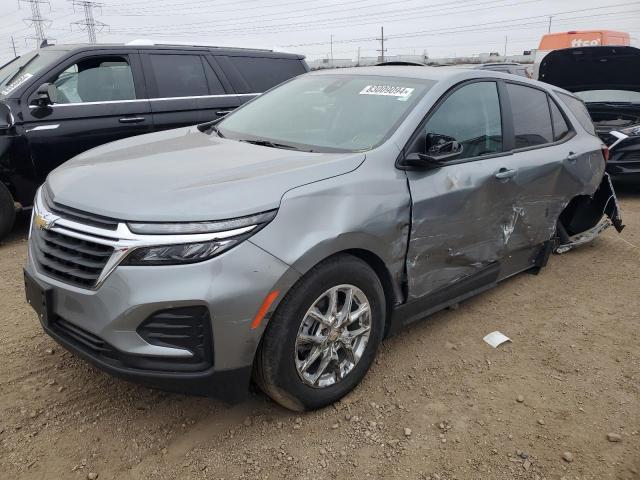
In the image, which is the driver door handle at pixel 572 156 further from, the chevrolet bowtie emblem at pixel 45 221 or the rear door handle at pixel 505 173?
the chevrolet bowtie emblem at pixel 45 221

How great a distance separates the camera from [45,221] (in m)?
2.40

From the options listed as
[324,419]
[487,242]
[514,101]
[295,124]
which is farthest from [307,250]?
[514,101]

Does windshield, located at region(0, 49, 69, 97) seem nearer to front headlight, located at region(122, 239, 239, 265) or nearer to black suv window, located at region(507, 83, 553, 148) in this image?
front headlight, located at region(122, 239, 239, 265)

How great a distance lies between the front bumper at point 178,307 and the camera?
2074 millimetres

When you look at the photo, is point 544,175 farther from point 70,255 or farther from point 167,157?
point 70,255

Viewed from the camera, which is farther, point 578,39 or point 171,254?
point 578,39

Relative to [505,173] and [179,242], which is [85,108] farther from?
[505,173]

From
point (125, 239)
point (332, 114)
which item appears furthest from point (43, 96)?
point (125, 239)

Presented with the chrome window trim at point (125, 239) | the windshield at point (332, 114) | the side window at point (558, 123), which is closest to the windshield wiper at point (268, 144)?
the windshield at point (332, 114)

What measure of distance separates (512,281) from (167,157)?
3.10 meters

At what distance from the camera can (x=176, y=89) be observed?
5789 mm

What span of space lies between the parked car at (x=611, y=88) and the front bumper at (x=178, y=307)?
643 centimetres

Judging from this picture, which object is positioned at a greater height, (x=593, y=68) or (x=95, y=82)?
(x=95, y=82)

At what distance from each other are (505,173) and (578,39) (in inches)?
507
